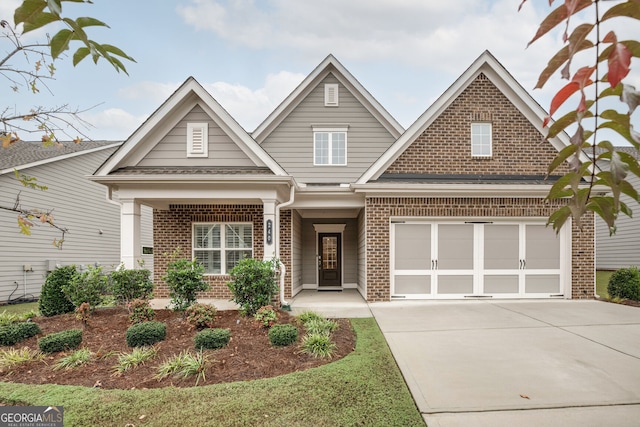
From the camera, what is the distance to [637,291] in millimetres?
10539

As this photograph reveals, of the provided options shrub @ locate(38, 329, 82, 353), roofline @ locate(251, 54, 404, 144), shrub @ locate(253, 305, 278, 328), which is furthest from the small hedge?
roofline @ locate(251, 54, 404, 144)

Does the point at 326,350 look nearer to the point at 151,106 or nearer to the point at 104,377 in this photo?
the point at 104,377

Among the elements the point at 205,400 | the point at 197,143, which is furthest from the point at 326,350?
the point at 197,143

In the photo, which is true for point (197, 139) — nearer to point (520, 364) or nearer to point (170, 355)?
point (170, 355)

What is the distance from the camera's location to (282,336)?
6.17 metres

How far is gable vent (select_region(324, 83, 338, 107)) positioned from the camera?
46.0ft

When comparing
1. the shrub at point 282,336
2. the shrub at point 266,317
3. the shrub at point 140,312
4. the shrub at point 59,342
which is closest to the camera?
the shrub at point 59,342

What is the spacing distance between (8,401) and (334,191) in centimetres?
830

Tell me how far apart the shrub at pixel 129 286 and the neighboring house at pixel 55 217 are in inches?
181

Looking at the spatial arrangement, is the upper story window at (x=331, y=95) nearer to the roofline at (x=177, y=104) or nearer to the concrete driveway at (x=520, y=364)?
the roofline at (x=177, y=104)

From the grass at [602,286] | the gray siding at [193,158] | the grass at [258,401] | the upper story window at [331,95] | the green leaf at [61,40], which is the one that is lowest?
the grass at [602,286]

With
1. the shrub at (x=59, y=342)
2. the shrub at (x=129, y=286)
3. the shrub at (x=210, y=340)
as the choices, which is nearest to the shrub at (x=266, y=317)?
the shrub at (x=210, y=340)

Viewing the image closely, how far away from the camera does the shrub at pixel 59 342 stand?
5.99 metres

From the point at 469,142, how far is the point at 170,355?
30.6ft
